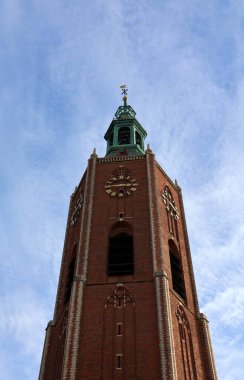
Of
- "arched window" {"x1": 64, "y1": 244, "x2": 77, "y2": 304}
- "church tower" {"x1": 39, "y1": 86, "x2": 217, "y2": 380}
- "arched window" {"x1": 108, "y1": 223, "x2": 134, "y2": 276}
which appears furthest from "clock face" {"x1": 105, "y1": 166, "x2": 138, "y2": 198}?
"arched window" {"x1": 64, "y1": 244, "x2": 77, "y2": 304}

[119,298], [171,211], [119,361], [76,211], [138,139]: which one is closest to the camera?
[119,361]

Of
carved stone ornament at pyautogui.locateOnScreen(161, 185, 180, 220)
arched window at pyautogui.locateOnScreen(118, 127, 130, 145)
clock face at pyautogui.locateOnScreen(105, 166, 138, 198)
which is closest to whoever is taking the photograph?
clock face at pyautogui.locateOnScreen(105, 166, 138, 198)

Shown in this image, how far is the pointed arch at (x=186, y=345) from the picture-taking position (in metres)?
26.1

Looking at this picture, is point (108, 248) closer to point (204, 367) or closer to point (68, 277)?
point (68, 277)

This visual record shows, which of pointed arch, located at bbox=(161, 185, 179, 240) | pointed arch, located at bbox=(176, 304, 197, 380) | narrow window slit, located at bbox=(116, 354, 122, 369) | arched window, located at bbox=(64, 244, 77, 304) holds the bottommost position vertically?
narrow window slit, located at bbox=(116, 354, 122, 369)

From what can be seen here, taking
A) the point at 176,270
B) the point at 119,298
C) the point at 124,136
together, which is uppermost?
the point at 124,136

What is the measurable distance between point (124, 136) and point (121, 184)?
11.6 meters

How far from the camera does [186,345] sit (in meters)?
Answer: 27.5

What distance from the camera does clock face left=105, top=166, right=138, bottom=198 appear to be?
35.7m

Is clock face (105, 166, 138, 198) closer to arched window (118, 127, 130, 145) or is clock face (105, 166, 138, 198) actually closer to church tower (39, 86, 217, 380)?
church tower (39, 86, 217, 380)

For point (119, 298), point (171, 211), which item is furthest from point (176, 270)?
point (119, 298)

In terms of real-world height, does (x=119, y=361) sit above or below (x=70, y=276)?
below

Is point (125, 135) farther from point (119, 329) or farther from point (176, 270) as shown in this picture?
point (119, 329)

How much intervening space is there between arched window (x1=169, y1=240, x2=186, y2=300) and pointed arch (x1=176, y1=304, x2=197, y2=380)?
2.04 m
